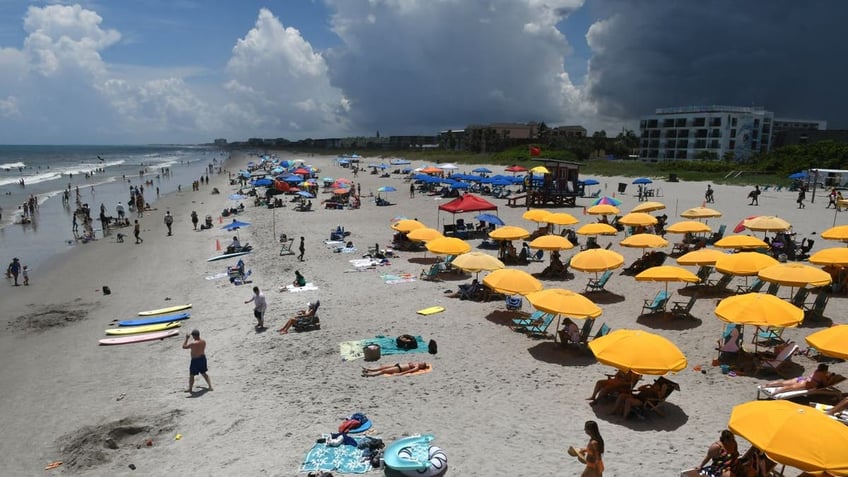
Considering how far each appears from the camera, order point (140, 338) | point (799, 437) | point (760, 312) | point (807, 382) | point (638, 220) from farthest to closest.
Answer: point (638, 220), point (140, 338), point (760, 312), point (807, 382), point (799, 437)

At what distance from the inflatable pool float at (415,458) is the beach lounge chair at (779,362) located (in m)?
6.17

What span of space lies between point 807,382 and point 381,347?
24.2ft

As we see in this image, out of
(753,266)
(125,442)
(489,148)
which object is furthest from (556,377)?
(489,148)

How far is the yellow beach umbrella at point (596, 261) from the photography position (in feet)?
43.0

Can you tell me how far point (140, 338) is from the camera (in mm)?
12914

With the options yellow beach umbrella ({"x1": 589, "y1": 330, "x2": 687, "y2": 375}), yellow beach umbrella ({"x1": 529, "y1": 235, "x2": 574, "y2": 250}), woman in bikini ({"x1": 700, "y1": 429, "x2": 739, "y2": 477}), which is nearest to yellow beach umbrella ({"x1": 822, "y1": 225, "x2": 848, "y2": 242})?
yellow beach umbrella ({"x1": 529, "y1": 235, "x2": 574, "y2": 250})

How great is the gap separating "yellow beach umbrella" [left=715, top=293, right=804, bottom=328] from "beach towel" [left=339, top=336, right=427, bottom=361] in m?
5.75

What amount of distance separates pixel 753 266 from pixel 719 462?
7.92m

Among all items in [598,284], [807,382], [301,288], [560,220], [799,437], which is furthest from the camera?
[560,220]

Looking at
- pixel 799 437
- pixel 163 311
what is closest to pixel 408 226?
pixel 163 311

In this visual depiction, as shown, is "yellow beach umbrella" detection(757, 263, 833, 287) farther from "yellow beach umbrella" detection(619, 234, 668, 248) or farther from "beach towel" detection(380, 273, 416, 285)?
"beach towel" detection(380, 273, 416, 285)

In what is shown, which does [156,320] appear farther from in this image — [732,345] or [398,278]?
[732,345]

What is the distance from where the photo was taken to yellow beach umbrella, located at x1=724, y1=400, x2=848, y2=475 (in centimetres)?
521

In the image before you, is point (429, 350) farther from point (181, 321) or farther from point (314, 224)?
point (314, 224)
